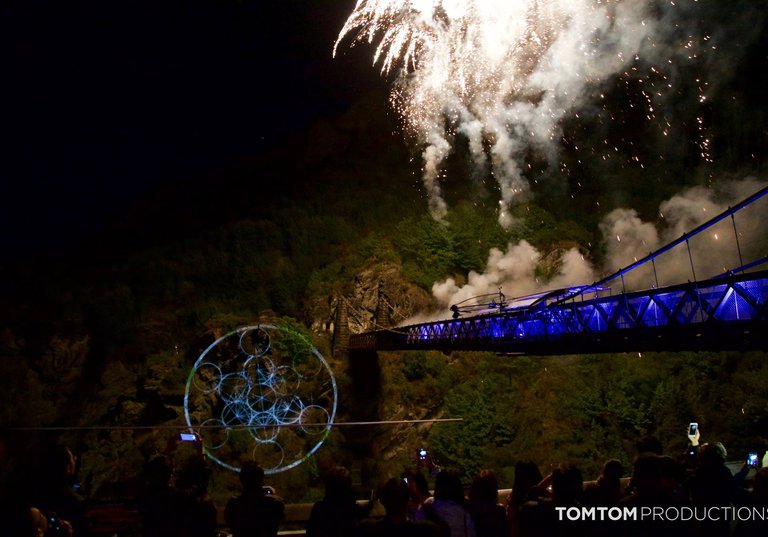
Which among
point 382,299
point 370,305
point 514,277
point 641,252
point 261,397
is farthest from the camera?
point 641,252

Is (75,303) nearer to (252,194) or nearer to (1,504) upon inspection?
(252,194)

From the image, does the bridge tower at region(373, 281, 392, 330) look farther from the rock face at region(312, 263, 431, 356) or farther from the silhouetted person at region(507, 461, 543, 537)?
the silhouetted person at region(507, 461, 543, 537)

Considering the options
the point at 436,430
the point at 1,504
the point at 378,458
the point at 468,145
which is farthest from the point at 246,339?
the point at 468,145

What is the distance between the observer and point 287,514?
5730mm

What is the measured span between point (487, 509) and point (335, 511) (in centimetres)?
96

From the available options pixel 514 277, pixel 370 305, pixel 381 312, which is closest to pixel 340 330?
pixel 370 305

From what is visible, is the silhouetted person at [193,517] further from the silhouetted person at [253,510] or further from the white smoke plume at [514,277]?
the white smoke plume at [514,277]

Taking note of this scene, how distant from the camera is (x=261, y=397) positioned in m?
20.6

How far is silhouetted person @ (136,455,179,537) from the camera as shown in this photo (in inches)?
122

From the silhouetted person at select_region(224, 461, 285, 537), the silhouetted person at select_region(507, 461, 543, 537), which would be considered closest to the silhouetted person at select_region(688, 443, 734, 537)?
the silhouetted person at select_region(507, 461, 543, 537)

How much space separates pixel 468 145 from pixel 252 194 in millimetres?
16588

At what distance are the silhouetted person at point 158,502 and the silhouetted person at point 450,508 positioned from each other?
1.55 metres

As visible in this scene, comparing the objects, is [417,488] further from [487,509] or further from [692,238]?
[692,238]

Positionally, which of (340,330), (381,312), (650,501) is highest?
(381,312)
